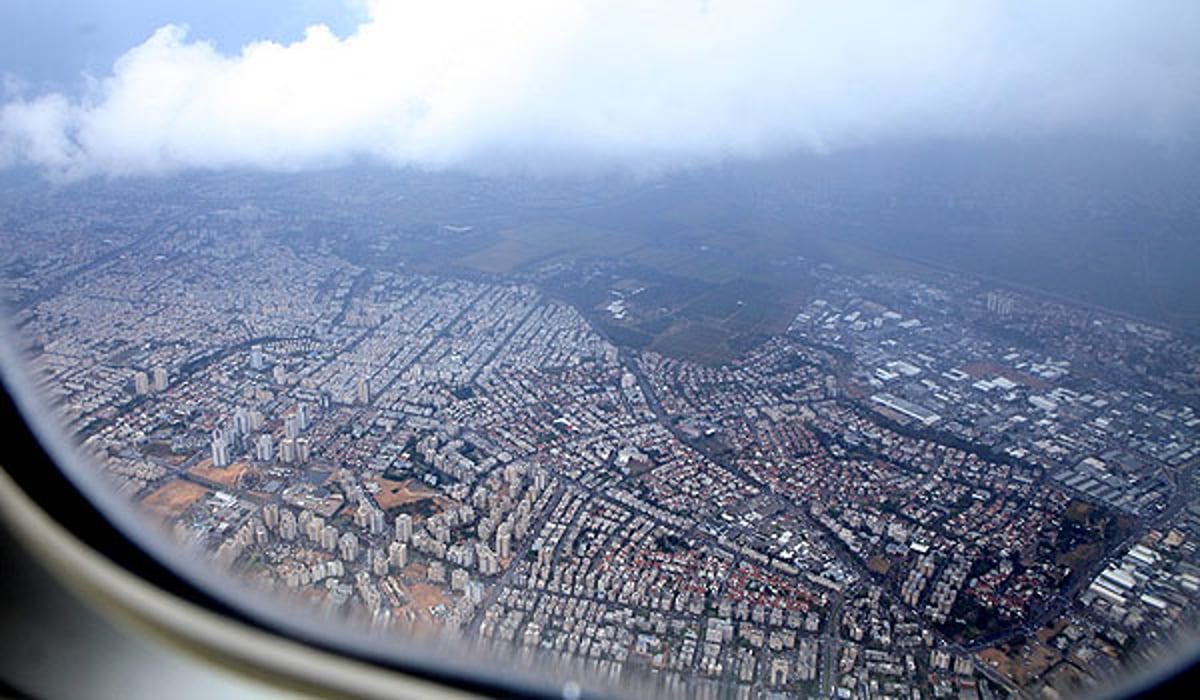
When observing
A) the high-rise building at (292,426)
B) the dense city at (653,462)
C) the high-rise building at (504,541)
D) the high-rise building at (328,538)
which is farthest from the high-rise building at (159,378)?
the high-rise building at (504,541)

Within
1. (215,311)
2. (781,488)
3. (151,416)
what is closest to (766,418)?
(781,488)

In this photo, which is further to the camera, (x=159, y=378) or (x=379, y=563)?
(x=159, y=378)

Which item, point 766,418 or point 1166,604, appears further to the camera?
point 766,418

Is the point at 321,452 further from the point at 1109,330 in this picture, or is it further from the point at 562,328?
the point at 1109,330

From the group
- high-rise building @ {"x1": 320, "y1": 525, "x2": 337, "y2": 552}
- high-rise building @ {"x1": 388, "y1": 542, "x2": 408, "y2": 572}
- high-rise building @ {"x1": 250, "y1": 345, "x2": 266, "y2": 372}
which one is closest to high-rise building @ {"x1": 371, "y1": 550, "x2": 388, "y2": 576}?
high-rise building @ {"x1": 388, "y1": 542, "x2": 408, "y2": 572}

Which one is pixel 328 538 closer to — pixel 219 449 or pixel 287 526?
pixel 287 526

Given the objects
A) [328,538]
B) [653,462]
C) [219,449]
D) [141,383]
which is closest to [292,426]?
[219,449]
